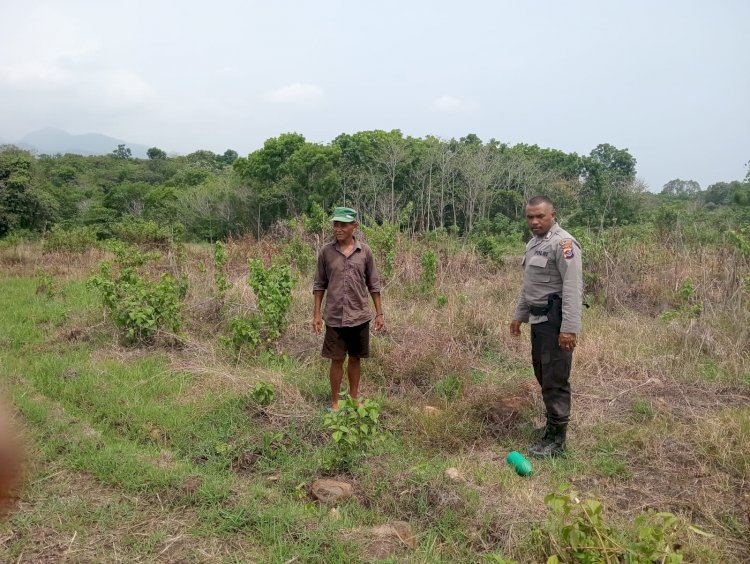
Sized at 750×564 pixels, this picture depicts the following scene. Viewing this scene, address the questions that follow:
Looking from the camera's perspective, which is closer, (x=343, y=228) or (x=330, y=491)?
(x=330, y=491)

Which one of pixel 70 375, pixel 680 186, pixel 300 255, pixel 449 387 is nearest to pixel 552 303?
pixel 449 387

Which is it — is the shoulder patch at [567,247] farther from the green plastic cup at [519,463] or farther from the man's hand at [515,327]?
the green plastic cup at [519,463]

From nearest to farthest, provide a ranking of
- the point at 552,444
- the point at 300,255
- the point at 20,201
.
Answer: the point at 552,444, the point at 300,255, the point at 20,201

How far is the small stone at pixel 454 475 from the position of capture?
3.08 m

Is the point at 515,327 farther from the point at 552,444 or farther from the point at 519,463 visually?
the point at 519,463

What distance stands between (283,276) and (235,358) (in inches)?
39.4

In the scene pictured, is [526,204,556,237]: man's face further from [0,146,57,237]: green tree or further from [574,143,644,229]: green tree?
[0,146,57,237]: green tree

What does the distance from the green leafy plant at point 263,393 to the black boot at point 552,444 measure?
1945 millimetres

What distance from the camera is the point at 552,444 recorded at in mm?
3555

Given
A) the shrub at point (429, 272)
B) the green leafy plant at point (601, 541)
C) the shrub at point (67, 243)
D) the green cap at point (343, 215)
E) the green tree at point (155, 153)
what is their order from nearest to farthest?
the green leafy plant at point (601, 541) < the green cap at point (343, 215) < the shrub at point (429, 272) < the shrub at point (67, 243) < the green tree at point (155, 153)

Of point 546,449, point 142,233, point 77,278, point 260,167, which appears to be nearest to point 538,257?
point 546,449

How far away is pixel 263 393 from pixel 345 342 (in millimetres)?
741

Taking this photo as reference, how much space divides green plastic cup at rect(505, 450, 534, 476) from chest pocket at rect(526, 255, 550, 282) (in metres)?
1.16

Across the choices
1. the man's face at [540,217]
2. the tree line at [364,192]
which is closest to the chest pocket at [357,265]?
the man's face at [540,217]
